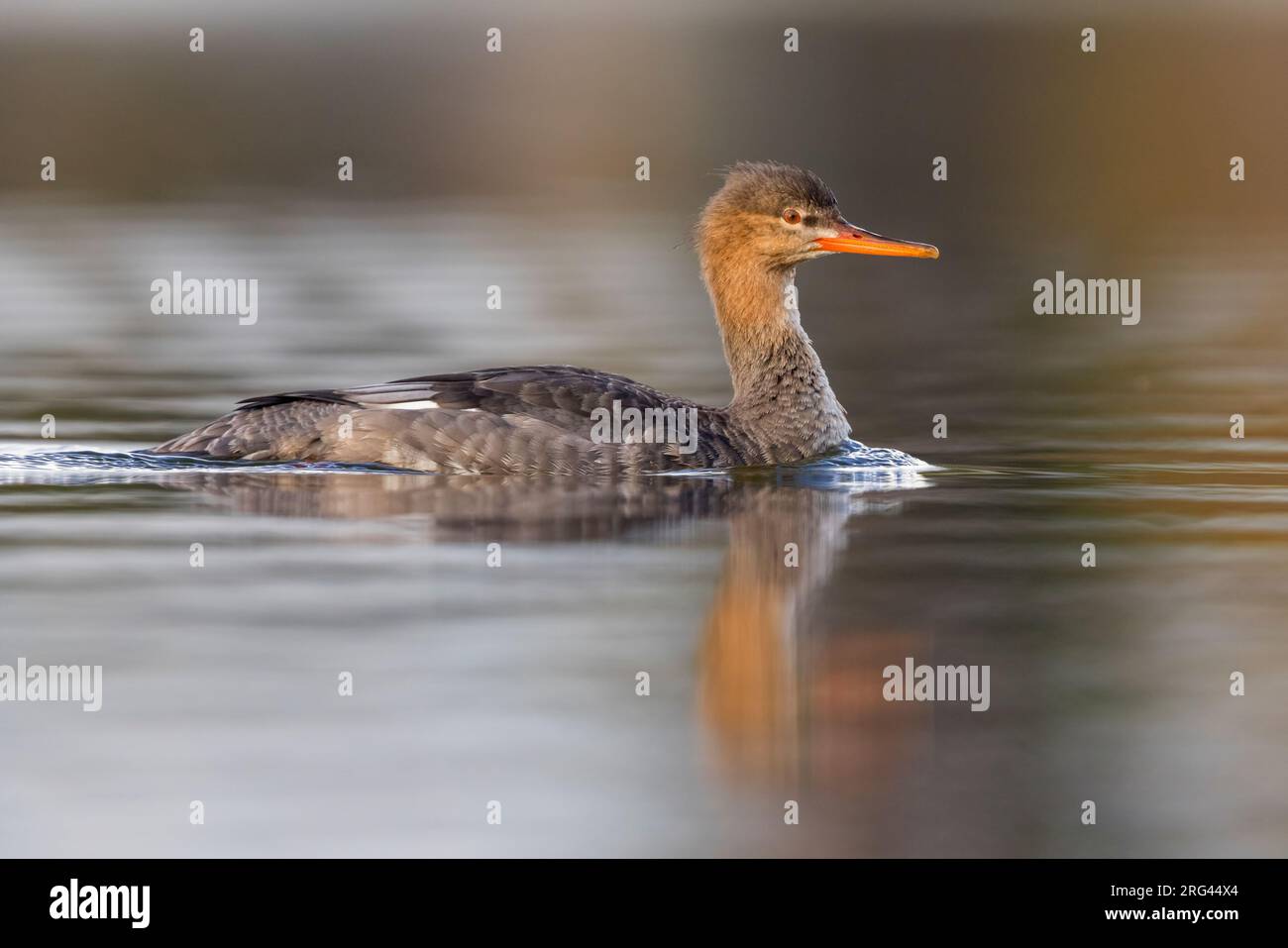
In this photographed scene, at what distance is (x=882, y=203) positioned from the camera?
2591cm

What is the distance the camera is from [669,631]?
25.8ft

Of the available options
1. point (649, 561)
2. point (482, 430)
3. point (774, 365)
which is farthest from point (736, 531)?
point (774, 365)

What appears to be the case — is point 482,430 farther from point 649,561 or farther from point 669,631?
point 669,631

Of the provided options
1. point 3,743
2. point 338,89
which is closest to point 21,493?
point 3,743

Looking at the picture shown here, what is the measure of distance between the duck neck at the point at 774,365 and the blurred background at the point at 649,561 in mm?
623

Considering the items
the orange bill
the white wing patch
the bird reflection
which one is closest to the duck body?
the white wing patch

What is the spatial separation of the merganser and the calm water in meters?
0.23

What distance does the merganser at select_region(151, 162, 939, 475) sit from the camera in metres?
11.1

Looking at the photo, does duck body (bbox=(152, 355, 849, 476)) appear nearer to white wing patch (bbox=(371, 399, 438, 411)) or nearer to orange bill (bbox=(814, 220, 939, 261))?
white wing patch (bbox=(371, 399, 438, 411))

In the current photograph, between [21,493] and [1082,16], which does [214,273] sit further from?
[1082,16]

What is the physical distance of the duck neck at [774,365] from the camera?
11.7 metres

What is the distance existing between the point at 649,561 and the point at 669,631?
1.21 meters

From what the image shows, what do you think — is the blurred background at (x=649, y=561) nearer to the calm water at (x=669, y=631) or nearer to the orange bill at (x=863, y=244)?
the calm water at (x=669, y=631)

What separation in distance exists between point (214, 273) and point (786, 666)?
13.2m
